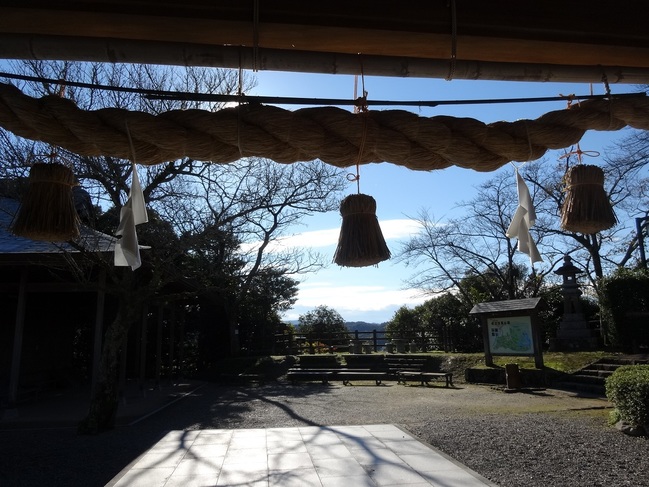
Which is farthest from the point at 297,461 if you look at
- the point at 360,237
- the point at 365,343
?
the point at 365,343

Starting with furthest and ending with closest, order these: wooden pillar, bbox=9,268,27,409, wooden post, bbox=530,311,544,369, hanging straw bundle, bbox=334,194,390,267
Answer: wooden post, bbox=530,311,544,369 < wooden pillar, bbox=9,268,27,409 < hanging straw bundle, bbox=334,194,390,267

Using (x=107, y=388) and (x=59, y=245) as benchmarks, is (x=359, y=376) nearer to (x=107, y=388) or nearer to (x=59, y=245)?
(x=107, y=388)

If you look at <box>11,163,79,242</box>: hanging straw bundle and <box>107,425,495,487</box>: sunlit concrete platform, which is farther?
<box>107,425,495,487</box>: sunlit concrete platform

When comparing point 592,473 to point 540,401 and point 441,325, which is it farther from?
point 441,325

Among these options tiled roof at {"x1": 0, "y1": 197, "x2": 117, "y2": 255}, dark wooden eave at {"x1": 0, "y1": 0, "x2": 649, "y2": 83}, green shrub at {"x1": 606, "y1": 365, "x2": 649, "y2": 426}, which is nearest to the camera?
dark wooden eave at {"x1": 0, "y1": 0, "x2": 649, "y2": 83}

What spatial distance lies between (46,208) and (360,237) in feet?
4.20

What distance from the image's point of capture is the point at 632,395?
7.09 metres

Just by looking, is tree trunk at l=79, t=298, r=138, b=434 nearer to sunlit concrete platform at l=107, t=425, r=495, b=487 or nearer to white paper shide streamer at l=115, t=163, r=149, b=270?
sunlit concrete platform at l=107, t=425, r=495, b=487

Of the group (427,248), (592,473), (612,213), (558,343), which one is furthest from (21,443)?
(427,248)

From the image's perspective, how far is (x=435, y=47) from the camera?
1943mm

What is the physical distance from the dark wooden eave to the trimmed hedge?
6.51 m

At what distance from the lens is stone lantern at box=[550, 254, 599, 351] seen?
642 inches

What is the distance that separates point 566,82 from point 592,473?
4924 millimetres

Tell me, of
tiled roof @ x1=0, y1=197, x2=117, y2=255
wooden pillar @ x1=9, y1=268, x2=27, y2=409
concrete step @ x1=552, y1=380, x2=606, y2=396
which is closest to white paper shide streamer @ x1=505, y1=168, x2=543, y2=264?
tiled roof @ x1=0, y1=197, x2=117, y2=255
